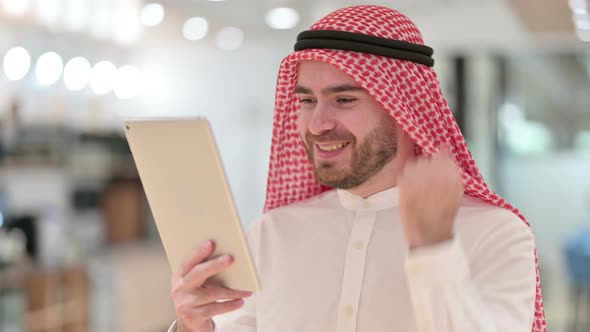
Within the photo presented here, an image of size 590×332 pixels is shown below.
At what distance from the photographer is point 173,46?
8156mm

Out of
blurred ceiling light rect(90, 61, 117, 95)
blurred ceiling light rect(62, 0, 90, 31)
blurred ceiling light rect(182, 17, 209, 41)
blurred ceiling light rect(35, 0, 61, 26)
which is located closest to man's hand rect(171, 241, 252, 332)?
blurred ceiling light rect(35, 0, 61, 26)

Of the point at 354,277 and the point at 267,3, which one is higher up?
the point at 267,3

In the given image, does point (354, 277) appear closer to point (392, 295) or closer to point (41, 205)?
point (392, 295)

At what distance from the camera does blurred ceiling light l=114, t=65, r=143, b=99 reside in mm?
7926

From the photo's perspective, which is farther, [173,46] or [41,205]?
[173,46]

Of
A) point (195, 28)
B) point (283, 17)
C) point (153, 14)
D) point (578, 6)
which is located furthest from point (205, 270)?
point (195, 28)

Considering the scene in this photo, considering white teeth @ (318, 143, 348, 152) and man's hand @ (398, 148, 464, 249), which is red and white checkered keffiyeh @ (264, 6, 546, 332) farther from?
man's hand @ (398, 148, 464, 249)

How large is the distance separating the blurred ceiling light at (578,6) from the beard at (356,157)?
9.36ft

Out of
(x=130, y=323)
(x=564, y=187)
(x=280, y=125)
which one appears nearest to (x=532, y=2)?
(x=280, y=125)

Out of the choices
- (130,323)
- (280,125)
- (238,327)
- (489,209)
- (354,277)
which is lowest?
(130,323)

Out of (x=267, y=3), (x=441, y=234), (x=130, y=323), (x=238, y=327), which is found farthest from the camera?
(x=130, y=323)

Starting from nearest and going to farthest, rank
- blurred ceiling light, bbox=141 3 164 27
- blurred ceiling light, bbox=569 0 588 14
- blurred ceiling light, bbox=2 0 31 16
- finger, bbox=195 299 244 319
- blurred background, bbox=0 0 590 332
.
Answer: finger, bbox=195 299 244 319, blurred ceiling light, bbox=569 0 588 14, blurred ceiling light, bbox=2 0 31 16, blurred background, bbox=0 0 590 332, blurred ceiling light, bbox=141 3 164 27

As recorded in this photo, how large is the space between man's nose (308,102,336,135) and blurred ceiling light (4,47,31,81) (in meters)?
4.97

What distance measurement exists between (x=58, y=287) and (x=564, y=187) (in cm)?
487
